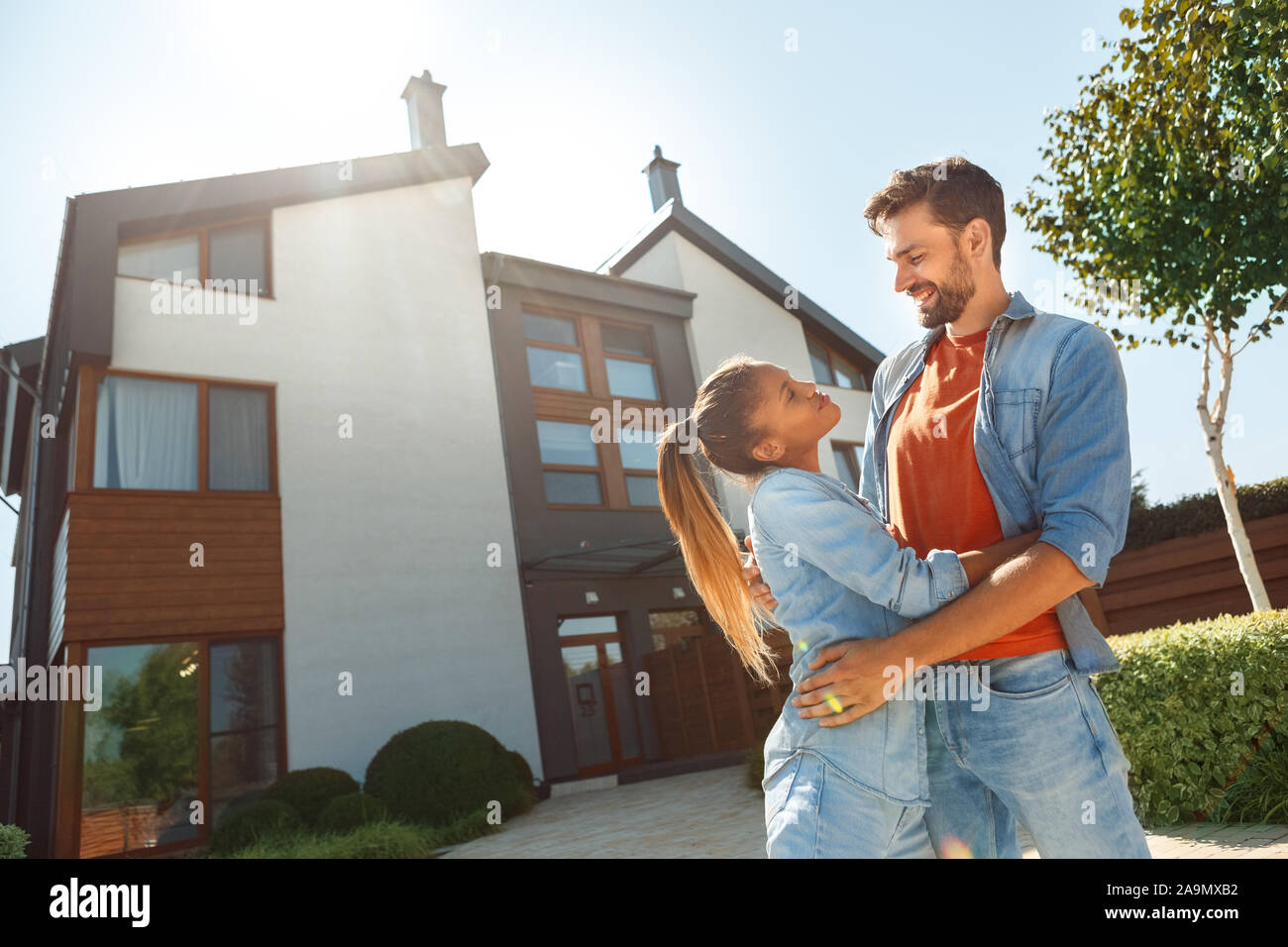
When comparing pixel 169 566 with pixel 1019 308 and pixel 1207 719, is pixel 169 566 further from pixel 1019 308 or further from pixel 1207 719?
pixel 1019 308

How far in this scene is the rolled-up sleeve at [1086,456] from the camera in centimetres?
146

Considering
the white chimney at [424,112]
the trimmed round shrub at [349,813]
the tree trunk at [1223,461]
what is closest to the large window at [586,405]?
the white chimney at [424,112]

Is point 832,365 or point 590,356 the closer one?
point 590,356

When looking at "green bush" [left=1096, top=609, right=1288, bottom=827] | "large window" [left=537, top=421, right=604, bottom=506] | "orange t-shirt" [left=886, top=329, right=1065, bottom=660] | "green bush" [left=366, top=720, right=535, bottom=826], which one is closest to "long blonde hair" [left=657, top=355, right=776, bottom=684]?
"orange t-shirt" [left=886, top=329, right=1065, bottom=660]

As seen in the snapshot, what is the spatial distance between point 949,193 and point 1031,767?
43.1 inches

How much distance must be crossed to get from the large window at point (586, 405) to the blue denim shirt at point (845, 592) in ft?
40.0

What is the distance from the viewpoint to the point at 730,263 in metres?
18.7

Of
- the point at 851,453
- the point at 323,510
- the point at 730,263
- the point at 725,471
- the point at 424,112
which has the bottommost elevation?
the point at 725,471

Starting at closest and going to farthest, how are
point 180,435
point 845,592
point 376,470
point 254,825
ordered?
point 845,592 → point 254,825 → point 180,435 → point 376,470

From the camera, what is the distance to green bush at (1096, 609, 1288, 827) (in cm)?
465

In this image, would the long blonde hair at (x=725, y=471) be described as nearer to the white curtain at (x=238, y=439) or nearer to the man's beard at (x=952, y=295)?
the man's beard at (x=952, y=295)

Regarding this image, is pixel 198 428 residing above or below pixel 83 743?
above

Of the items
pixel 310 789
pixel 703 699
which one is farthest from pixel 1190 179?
pixel 310 789
